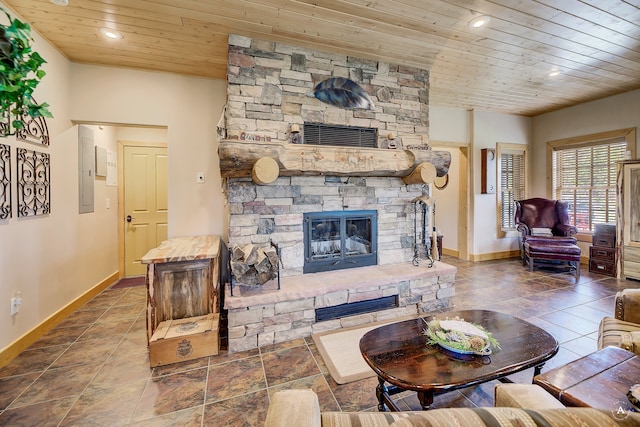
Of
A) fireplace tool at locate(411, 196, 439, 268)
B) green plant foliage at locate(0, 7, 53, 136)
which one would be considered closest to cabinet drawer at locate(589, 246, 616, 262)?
fireplace tool at locate(411, 196, 439, 268)

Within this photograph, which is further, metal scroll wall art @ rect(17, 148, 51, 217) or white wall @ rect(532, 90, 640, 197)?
white wall @ rect(532, 90, 640, 197)

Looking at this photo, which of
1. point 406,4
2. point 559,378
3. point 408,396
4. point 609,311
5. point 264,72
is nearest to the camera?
point 559,378

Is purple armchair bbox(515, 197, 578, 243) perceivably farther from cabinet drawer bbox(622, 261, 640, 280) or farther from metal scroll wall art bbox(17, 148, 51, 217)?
metal scroll wall art bbox(17, 148, 51, 217)

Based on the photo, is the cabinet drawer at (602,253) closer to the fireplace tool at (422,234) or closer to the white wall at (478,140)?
the white wall at (478,140)

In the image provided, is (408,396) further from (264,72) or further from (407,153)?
(264,72)

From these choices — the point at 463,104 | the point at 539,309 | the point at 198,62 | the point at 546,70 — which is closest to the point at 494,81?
the point at 546,70

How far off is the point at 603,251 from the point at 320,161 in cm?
473

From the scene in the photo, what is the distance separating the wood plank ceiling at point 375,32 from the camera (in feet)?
7.08

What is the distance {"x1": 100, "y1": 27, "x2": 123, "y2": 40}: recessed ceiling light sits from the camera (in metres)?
2.40

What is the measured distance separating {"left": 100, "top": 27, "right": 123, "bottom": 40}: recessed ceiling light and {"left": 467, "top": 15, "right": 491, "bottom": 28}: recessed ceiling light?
3.16 m

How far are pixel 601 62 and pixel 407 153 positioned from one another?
2.73m

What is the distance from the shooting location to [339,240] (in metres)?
3.03

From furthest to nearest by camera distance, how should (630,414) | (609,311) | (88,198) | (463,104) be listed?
Answer: (463,104)
(88,198)
(609,311)
(630,414)

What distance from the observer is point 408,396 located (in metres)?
1.68
